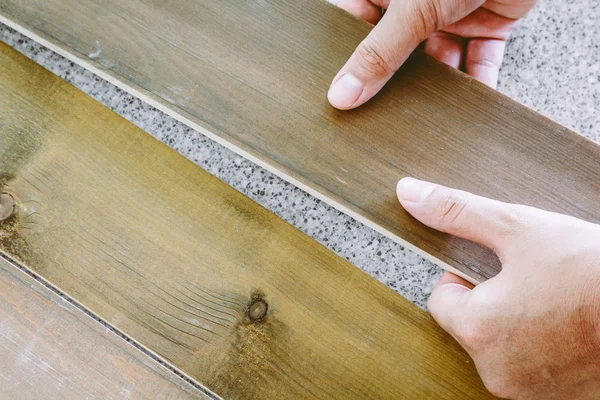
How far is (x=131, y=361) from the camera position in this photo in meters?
0.89

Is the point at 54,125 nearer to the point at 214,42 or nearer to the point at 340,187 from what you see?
the point at 214,42

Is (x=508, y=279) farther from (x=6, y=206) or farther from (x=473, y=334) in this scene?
(x=6, y=206)

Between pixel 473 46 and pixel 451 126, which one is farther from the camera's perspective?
pixel 473 46

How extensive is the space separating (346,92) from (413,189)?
237mm

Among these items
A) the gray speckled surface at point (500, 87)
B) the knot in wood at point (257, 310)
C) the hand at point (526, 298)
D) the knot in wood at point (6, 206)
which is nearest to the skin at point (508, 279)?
the hand at point (526, 298)

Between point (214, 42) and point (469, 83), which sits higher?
point (469, 83)

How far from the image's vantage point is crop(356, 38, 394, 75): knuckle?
870mm

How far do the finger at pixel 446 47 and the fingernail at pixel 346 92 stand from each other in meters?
0.54

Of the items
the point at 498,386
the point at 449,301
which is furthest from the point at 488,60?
the point at 498,386

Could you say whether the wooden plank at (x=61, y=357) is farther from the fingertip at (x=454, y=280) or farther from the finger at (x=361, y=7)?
the finger at (x=361, y=7)

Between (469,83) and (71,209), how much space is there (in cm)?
88

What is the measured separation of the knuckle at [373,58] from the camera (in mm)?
870

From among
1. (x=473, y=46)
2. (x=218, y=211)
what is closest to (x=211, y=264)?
(x=218, y=211)

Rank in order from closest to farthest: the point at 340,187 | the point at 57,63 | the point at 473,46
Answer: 1. the point at 340,187
2. the point at 57,63
3. the point at 473,46
